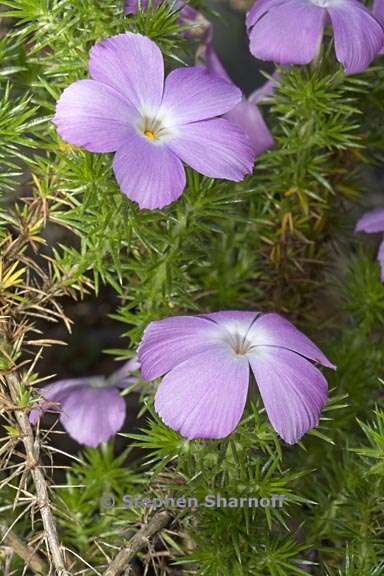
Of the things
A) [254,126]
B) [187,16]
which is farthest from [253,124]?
[187,16]

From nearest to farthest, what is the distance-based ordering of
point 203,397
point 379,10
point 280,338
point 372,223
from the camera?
point 203,397 → point 280,338 → point 379,10 → point 372,223

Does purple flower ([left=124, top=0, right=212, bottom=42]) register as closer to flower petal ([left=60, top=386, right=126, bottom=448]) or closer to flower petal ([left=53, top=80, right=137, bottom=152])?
flower petal ([left=53, top=80, right=137, bottom=152])

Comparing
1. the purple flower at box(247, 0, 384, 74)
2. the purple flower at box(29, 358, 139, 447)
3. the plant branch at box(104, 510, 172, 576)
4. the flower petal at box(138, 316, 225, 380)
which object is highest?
the purple flower at box(247, 0, 384, 74)

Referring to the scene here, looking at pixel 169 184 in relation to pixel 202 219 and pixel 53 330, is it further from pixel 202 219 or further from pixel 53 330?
pixel 53 330

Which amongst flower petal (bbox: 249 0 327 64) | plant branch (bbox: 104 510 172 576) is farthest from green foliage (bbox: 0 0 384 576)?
flower petal (bbox: 249 0 327 64)

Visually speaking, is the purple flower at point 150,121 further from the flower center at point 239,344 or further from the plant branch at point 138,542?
the plant branch at point 138,542

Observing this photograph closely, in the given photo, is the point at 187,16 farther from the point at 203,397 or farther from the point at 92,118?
the point at 203,397

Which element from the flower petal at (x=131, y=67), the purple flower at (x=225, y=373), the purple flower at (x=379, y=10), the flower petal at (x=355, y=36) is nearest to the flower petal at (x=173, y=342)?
the purple flower at (x=225, y=373)
